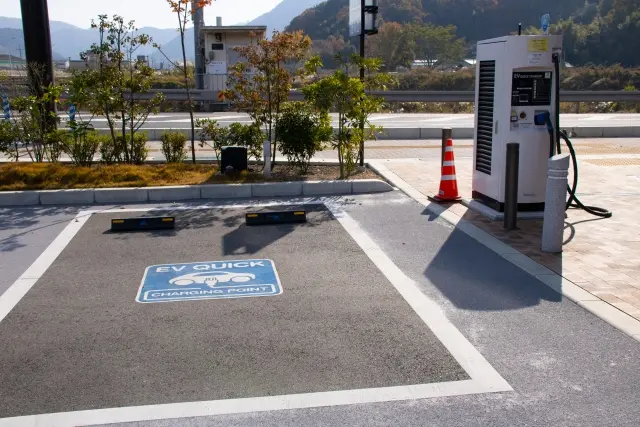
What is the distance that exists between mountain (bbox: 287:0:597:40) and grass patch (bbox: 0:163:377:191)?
335 feet

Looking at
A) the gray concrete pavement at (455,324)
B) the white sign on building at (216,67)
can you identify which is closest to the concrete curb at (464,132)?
the gray concrete pavement at (455,324)

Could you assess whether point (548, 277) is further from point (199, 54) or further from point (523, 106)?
point (199, 54)

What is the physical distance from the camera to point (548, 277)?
6.41 metres

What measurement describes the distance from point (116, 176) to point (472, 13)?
11068 cm

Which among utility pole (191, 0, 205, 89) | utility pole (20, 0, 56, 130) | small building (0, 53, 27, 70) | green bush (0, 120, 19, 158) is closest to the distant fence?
utility pole (191, 0, 205, 89)

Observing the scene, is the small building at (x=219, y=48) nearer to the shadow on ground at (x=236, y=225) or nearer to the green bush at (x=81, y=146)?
the green bush at (x=81, y=146)

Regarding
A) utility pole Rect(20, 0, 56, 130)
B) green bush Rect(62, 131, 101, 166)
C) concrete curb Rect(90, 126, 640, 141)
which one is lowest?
concrete curb Rect(90, 126, 640, 141)

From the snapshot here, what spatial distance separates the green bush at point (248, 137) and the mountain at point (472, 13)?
3990 inches

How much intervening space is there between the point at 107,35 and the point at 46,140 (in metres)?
2.08

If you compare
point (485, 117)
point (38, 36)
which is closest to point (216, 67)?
point (38, 36)

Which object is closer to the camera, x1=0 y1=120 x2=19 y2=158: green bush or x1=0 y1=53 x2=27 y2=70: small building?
x1=0 y1=120 x2=19 y2=158: green bush

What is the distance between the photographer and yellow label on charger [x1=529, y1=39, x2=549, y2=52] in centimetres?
827

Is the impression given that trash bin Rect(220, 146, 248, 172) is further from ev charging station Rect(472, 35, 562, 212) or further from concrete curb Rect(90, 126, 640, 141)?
concrete curb Rect(90, 126, 640, 141)

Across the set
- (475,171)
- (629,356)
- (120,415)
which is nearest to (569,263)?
(629,356)
